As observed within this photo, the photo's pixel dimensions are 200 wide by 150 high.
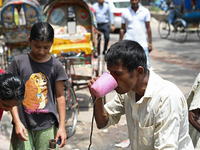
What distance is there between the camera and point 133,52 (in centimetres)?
171

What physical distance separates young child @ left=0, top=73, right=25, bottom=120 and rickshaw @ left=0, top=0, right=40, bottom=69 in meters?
4.59

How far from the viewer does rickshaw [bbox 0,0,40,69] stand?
6.26 meters

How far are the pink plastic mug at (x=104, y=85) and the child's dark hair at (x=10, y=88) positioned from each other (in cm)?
54

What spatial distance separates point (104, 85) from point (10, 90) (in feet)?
2.16

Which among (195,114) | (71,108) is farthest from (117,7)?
(195,114)

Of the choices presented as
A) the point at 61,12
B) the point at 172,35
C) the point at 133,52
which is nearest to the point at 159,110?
the point at 133,52

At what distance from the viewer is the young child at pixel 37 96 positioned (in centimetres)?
241

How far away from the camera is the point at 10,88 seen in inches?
76.5

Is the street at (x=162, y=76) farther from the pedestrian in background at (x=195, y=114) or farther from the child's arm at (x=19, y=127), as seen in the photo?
the pedestrian in background at (x=195, y=114)

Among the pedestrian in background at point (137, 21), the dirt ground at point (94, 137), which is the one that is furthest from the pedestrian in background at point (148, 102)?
the pedestrian in background at point (137, 21)

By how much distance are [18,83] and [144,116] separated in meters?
0.89

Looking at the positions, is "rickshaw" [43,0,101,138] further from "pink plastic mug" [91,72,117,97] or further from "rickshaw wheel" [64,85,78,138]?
"pink plastic mug" [91,72,117,97]

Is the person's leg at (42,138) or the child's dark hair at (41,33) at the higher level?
the child's dark hair at (41,33)

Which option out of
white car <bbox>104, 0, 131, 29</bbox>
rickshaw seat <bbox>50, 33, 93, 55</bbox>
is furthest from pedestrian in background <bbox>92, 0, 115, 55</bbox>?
white car <bbox>104, 0, 131, 29</bbox>
